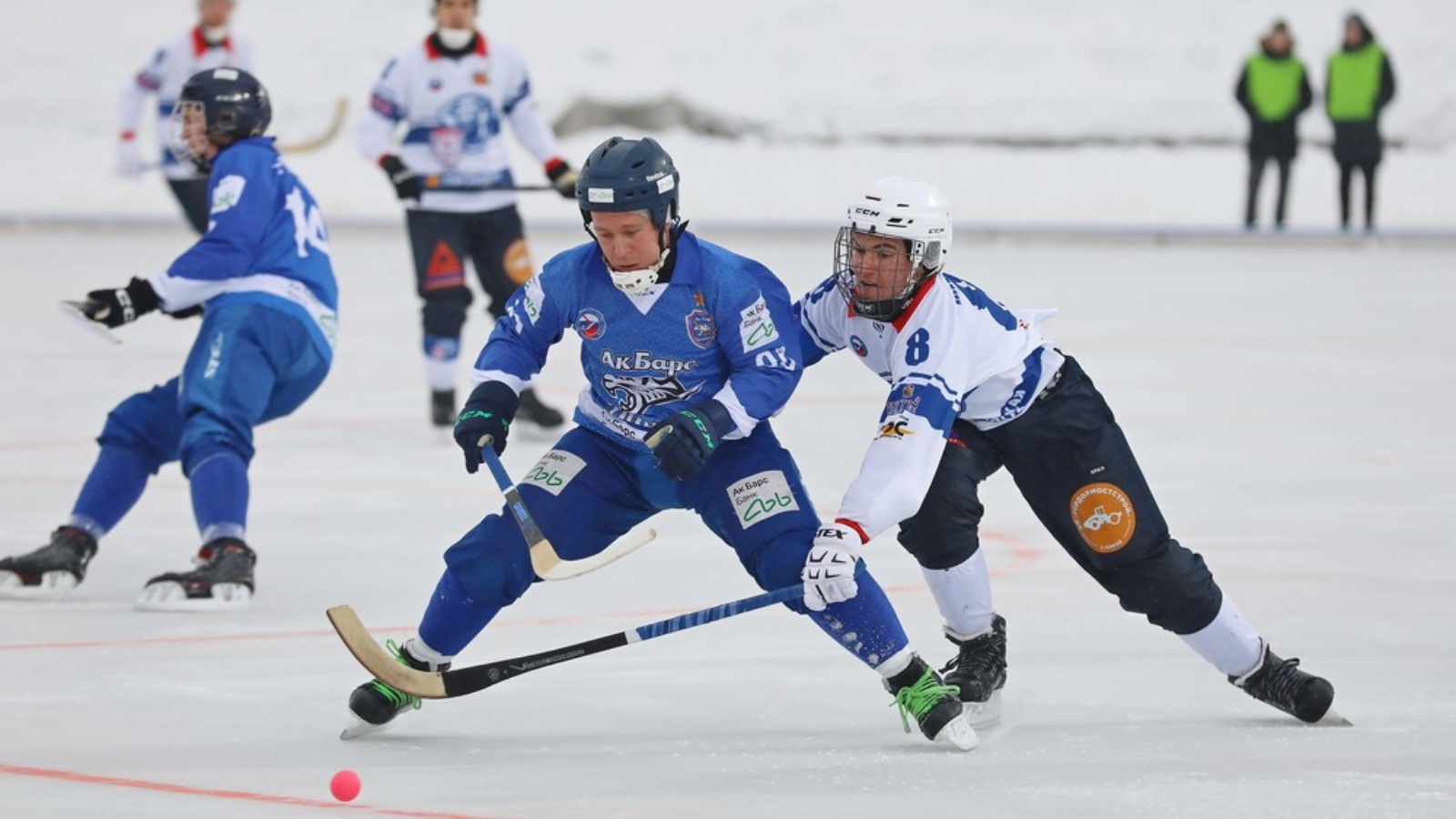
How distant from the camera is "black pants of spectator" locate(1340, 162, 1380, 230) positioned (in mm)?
17938

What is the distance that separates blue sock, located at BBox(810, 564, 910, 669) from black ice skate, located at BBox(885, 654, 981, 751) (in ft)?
0.18

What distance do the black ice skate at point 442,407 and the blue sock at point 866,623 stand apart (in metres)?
4.61

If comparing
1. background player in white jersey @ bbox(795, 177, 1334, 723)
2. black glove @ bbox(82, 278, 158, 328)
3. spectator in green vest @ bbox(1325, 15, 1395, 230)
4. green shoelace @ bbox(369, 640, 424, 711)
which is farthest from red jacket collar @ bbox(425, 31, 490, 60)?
spectator in green vest @ bbox(1325, 15, 1395, 230)

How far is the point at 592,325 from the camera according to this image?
14.9 feet

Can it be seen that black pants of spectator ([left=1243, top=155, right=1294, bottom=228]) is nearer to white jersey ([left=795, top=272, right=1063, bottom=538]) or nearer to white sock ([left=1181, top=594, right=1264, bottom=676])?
white jersey ([left=795, top=272, right=1063, bottom=538])

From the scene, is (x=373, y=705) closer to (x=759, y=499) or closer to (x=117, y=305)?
(x=759, y=499)

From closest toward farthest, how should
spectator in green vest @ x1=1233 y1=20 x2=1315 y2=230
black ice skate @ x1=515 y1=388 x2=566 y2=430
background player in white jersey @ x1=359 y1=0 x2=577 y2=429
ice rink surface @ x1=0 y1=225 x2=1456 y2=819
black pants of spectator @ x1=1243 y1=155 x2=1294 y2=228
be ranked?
ice rink surface @ x1=0 y1=225 x2=1456 y2=819
black ice skate @ x1=515 y1=388 x2=566 y2=430
background player in white jersey @ x1=359 y1=0 x2=577 y2=429
spectator in green vest @ x1=1233 y1=20 x2=1315 y2=230
black pants of spectator @ x1=1243 y1=155 x2=1294 y2=228

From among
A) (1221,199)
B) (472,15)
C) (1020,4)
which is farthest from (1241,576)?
(1020,4)

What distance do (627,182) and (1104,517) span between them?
1125 mm

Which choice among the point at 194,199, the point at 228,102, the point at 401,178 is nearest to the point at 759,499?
the point at 228,102

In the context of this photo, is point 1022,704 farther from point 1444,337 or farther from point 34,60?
point 34,60

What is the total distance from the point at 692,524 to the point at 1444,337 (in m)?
6.03

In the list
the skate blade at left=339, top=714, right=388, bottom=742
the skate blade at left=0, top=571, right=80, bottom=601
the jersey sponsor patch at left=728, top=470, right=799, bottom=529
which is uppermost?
the jersey sponsor patch at left=728, top=470, right=799, bottom=529

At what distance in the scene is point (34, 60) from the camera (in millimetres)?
27422
